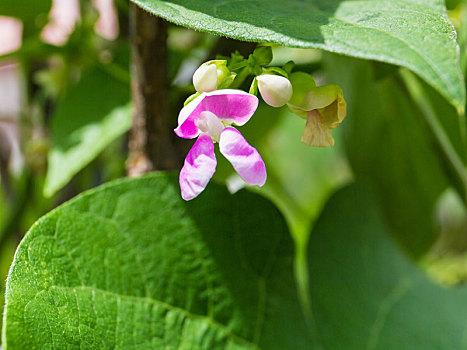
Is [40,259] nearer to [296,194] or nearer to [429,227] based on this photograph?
[429,227]

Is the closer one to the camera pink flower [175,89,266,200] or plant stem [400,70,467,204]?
pink flower [175,89,266,200]

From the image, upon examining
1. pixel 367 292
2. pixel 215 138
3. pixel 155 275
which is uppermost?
pixel 215 138

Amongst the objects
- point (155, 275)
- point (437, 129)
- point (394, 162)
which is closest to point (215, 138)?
point (155, 275)

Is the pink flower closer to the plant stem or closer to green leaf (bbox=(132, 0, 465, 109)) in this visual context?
green leaf (bbox=(132, 0, 465, 109))

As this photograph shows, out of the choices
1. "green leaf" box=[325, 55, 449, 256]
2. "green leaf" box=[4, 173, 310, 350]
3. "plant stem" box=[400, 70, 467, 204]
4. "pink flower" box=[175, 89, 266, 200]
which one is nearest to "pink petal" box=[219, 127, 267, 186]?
"pink flower" box=[175, 89, 266, 200]

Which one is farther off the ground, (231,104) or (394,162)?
(231,104)

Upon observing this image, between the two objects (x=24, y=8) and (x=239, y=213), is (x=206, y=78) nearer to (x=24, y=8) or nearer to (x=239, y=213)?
(x=239, y=213)

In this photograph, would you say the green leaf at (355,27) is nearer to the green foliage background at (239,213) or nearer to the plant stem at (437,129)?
the green foliage background at (239,213)

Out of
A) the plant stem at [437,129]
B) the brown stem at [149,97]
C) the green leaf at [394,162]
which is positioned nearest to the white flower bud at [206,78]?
the brown stem at [149,97]

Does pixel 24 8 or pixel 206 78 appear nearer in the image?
pixel 206 78

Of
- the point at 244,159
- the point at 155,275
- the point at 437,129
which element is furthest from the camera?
the point at 437,129
